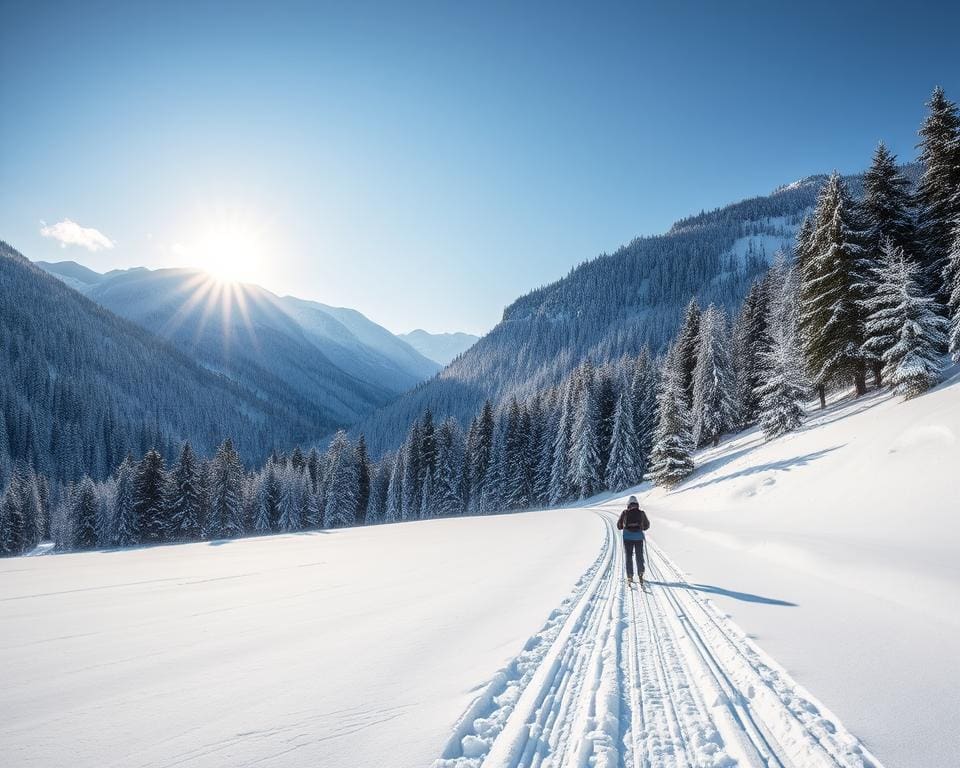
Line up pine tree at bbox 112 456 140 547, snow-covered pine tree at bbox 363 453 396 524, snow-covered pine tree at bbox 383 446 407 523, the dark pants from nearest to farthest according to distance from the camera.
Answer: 1. the dark pants
2. pine tree at bbox 112 456 140 547
3. snow-covered pine tree at bbox 383 446 407 523
4. snow-covered pine tree at bbox 363 453 396 524

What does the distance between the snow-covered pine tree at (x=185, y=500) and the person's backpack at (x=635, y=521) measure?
4947 cm

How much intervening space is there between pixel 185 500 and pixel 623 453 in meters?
47.7

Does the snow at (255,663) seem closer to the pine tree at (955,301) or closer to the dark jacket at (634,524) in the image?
the dark jacket at (634,524)

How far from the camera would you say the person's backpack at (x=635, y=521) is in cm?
972

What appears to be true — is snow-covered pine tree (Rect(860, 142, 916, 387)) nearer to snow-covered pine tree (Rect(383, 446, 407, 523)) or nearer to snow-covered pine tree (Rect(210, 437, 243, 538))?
snow-covered pine tree (Rect(383, 446, 407, 523))

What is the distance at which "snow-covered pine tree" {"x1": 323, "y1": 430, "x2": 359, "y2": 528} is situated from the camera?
56.6 metres

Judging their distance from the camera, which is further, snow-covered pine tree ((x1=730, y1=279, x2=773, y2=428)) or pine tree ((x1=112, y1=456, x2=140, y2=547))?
pine tree ((x1=112, y1=456, x2=140, y2=547))

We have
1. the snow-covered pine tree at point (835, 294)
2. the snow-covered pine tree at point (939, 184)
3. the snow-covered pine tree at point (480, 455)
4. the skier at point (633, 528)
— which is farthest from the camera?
the snow-covered pine tree at point (480, 455)

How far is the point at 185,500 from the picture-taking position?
151 ft

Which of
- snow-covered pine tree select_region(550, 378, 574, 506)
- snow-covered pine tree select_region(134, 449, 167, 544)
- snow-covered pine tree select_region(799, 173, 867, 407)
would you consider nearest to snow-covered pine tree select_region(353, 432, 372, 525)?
snow-covered pine tree select_region(134, 449, 167, 544)

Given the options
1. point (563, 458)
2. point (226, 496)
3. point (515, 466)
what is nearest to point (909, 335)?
point (563, 458)

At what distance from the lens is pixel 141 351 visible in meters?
192

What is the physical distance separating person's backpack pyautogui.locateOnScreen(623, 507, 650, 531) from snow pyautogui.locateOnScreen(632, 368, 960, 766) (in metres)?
1.61

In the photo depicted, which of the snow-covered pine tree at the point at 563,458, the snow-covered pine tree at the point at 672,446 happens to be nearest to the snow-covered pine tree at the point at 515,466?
the snow-covered pine tree at the point at 563,458
